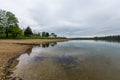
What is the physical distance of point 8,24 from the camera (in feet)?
216

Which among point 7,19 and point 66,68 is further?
point 7,19

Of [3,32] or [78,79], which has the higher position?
[3,32]

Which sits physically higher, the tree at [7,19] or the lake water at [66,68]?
the tree at [7,19]

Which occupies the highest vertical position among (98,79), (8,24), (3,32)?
(8,24)

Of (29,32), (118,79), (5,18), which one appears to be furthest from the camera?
(29,32)

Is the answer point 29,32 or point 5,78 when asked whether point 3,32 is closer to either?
Answer: point 29,32

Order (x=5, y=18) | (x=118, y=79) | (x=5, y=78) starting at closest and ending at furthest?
1. (x=5, y=78)
2. (x=118, y=79)
3. (x=5, y=18)

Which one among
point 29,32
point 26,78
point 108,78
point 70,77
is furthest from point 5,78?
point 29,32

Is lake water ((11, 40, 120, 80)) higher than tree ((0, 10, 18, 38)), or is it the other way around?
tree ((0, 10, 18, 38))

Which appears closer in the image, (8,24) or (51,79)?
(51,79)

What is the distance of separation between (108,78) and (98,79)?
789 millimetres

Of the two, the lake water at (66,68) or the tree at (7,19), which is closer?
the lake water at (66,68)

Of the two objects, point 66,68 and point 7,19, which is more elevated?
point 7,19

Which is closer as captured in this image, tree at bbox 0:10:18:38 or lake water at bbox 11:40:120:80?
lake water at bbox 11:40:120:80
